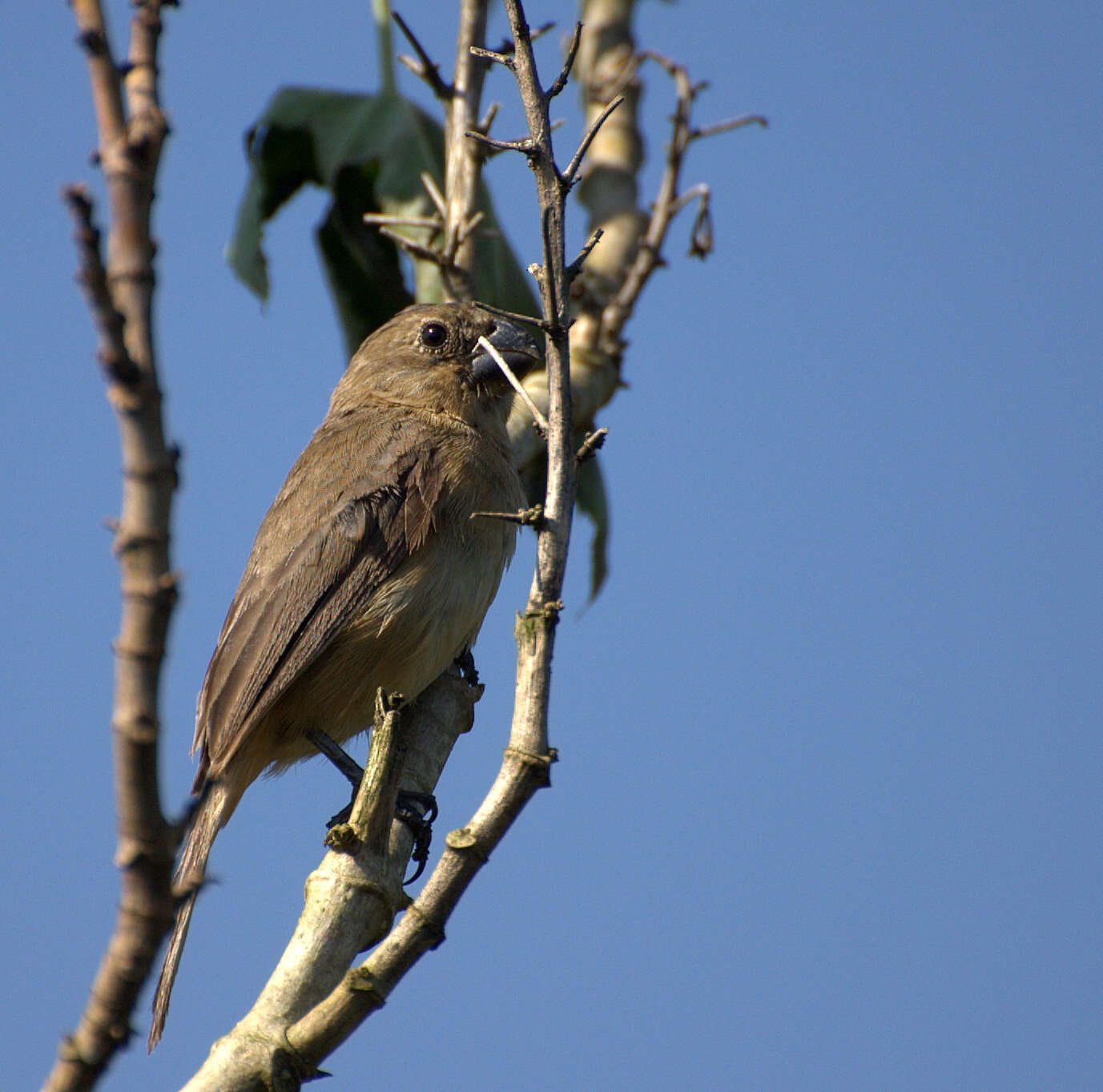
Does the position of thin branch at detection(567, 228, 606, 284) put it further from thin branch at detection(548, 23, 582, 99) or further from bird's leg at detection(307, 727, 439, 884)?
bird's leg at detection(307, 727, 439, 884)

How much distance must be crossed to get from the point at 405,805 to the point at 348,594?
2.89 ft

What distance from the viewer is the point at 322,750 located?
4.84 metres

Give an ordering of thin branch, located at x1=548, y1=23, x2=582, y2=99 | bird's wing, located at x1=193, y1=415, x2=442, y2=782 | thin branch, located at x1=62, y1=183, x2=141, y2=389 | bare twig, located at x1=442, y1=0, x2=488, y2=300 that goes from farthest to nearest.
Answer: bare twig, located at x1=442, y1=0, x2=488, y2=300 < bird's wing, located at x1=193, y1=415, x2=442, y2=782 < thin branch, located at x1=548, y1=23, x2=582, y2=99 < thin branch, located at x1=62, y1=183, x2=141, y2=389

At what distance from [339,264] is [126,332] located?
5.74 m

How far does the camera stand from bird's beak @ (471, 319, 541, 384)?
18.1ft

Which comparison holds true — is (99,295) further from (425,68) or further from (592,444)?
(425,68)

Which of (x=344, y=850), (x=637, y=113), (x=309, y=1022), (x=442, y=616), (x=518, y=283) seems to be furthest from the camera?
(x=637, y=113)

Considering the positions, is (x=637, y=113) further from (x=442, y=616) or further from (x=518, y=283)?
(x=442, y=616)

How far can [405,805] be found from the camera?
4.25 metres

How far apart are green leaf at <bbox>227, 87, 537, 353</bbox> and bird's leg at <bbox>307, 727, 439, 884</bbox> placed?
8.56ft

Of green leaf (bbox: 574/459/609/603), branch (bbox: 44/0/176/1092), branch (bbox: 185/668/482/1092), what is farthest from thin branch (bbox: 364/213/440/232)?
branch (bbox: 44/0/176/1092)

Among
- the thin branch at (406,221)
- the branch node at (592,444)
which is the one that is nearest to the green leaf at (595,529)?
the thin branch at (406,221)

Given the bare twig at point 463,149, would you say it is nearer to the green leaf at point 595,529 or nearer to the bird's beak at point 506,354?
the bird's beak at point 506,354

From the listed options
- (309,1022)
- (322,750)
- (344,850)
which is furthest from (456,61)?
(309,1022)
